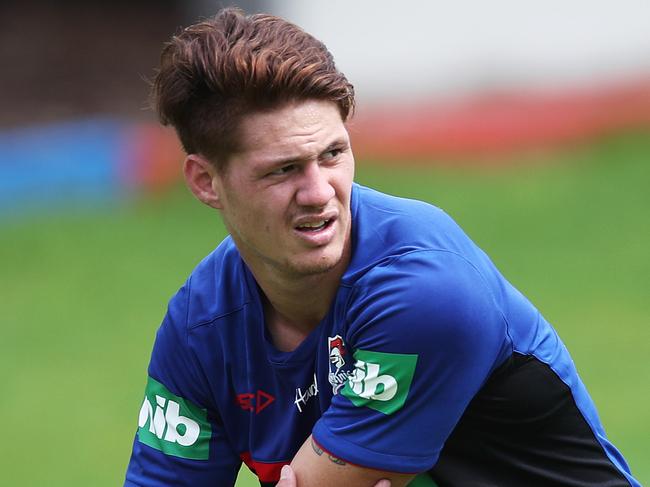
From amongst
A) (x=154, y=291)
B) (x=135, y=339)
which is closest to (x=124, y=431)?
(x=135, y=339)

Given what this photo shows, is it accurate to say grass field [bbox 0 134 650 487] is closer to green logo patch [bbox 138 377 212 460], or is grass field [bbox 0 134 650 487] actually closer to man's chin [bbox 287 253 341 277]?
green logo patch [bbox 138 377 212 460]

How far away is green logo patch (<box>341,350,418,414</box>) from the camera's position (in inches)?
150

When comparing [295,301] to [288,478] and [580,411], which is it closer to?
[288,478]

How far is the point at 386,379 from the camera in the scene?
3.84 meters

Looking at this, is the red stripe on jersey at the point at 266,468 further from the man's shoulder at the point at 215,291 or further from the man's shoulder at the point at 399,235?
the man's shoulder at the point at 399,235

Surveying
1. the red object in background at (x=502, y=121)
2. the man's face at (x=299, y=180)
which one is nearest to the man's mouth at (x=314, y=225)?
the man's face at (x=299, y=180)

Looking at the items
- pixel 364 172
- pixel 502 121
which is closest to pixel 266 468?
pixel 364 172

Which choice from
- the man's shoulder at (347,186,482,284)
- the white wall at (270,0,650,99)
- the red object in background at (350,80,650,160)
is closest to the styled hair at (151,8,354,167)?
the man's shoulder at (347,186,482,284)

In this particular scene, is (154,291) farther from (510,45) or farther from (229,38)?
(229,38)

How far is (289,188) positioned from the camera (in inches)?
154

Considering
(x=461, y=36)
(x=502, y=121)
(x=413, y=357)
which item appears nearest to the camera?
(x=413, y=357)

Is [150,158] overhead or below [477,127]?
below

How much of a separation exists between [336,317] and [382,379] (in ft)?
0.94

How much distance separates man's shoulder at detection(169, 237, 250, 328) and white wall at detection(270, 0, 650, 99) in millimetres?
11289
